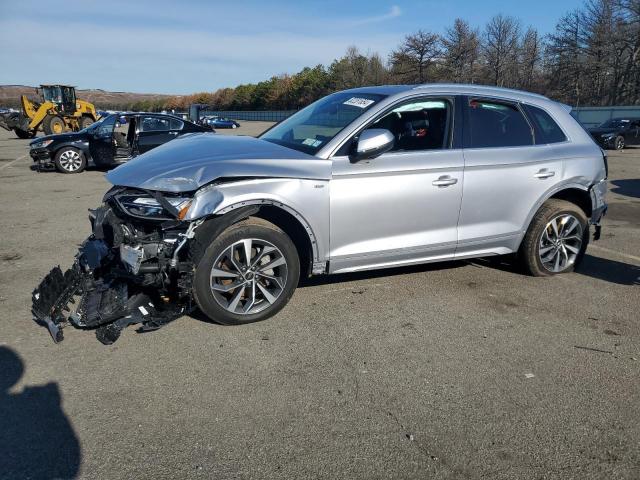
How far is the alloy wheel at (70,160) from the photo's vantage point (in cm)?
1348

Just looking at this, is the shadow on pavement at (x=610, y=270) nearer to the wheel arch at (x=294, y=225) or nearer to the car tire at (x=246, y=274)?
the wheel arch at (x=294, y=225)

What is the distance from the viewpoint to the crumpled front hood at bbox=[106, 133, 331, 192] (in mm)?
3742

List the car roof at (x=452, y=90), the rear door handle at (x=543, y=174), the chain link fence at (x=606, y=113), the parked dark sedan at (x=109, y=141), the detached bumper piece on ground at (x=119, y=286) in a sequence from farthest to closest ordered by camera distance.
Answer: the chain link fence at (x=606, y=113), the parked dark sedan at (x=109, y=141), the rear door handle at (x=543, y=174), the car roof at (x=452, y=90), the detached bumper piece on ground at (x=119, y=286)

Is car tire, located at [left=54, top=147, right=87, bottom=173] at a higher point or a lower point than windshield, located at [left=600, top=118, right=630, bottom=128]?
lower

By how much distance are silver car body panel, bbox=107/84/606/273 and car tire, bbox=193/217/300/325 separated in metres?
0.21

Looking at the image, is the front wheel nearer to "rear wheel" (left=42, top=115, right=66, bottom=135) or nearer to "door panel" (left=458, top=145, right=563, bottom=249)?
"rear wheel" (left=42, top=115, right=66, bottom=135)

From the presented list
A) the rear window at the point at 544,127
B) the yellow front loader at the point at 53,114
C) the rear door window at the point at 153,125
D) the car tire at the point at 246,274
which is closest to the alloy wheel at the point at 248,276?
the car tire at the point at 246,274

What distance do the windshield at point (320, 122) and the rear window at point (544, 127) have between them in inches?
67.7

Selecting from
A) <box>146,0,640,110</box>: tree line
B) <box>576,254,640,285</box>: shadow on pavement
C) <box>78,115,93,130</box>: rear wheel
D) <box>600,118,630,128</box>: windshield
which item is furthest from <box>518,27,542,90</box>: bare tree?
<box>576,254,640,285</box>: shadow on pavement

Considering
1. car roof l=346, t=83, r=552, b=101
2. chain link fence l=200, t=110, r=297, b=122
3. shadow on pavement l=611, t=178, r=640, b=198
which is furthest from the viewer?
chain link fence l=200, t=110, r=297, b=122

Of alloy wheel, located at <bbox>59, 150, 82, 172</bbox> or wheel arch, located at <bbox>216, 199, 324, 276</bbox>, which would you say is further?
alloy wheel, located at <bbox>59, 150, 82, 172</bbox>

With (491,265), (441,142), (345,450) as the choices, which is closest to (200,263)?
(345,450)

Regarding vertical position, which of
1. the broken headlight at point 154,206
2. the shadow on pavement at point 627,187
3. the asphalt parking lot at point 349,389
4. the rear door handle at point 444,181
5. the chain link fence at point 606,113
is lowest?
the asphalt parking lot at point 349,389

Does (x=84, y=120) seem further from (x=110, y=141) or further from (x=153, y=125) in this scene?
(x=153, y=125)
